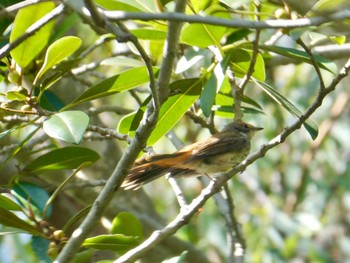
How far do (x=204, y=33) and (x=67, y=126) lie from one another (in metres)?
0.57

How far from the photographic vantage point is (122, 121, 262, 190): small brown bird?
10.6 ft

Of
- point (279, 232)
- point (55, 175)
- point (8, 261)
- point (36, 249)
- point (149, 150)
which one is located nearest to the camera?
point (36, 249)

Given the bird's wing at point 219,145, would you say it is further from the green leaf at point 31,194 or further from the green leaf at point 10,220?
the green leaf at point 10,220

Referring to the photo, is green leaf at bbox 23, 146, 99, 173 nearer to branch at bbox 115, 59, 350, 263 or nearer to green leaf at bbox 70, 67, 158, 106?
green leaf at bbox 70, 67, 158, 106

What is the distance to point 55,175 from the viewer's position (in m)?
3.83

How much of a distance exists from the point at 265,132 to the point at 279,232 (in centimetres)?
81

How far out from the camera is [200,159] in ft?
11.7

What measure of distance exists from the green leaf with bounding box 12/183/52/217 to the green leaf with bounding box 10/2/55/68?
26.3 inches

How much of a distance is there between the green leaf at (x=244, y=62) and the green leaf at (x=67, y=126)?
25.7 inches

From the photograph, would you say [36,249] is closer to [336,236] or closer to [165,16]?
[165,16]

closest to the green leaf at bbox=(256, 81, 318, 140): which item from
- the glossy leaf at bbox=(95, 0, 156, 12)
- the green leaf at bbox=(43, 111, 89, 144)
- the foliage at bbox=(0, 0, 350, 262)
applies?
the foliage at bbox=(0, 0, 350, 262)

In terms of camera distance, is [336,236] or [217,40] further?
[336,236]

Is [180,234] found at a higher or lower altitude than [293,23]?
lower

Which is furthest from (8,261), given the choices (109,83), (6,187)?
(109,83)
